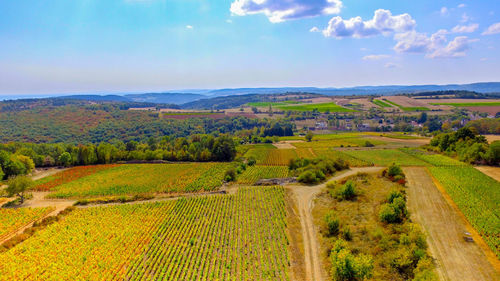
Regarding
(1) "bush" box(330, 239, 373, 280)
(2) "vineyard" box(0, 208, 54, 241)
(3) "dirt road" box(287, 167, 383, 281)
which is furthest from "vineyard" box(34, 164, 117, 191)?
(1) "bush" box(330, 239, 373, 280)

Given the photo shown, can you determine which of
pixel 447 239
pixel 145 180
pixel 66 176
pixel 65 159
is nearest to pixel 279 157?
pixel 145 180

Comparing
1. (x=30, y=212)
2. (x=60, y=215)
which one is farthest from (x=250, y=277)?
(x=30, y=212)

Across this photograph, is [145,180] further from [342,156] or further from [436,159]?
[436,159]

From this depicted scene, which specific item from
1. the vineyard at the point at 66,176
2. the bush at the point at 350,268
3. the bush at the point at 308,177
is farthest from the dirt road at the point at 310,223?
the vineyard at the point at 66,176

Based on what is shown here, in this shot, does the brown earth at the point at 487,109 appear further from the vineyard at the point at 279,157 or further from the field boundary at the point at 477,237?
the field boundary at the point at 477,237

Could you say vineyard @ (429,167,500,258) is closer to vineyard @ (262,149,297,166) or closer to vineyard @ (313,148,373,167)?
vineyard @ (313,148,373,167)
